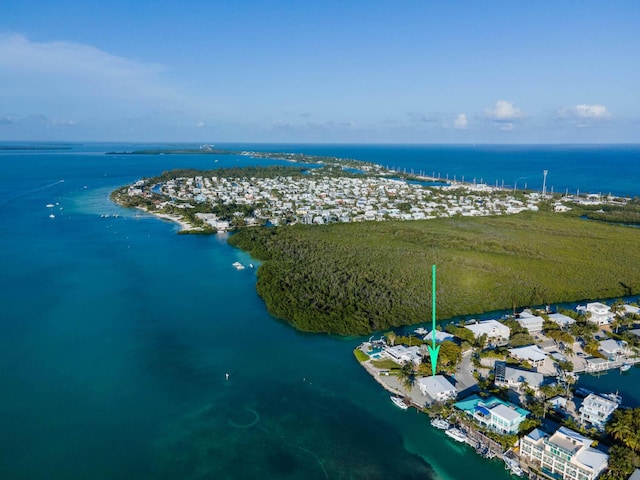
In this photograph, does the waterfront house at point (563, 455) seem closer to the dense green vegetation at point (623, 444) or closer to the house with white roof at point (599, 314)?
the dense green vegetation at point (623, 444)

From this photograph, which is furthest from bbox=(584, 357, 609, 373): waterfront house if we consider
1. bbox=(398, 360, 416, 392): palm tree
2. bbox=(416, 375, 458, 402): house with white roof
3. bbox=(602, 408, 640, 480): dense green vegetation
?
bbox=(398, 360, 416, 392): palm tree

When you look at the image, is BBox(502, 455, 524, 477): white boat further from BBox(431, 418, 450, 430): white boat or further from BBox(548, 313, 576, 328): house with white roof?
BBox(548, 313, 576, 328): house with white roof

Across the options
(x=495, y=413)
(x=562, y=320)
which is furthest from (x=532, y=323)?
(x=495, y=413)

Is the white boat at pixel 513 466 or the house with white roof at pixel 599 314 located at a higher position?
the house with white roof at pixel 599 314

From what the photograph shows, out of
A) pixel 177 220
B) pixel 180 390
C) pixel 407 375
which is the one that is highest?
pixel 177 220

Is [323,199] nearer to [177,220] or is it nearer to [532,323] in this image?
[177,220]

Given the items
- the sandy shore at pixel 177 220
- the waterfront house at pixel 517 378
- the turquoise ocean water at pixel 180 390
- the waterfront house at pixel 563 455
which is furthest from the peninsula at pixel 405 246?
the waterfront house at pixel 563 455
